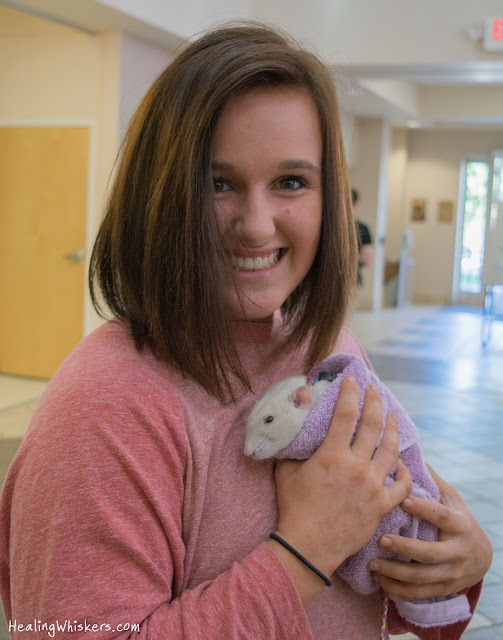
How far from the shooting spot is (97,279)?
105 centimetres

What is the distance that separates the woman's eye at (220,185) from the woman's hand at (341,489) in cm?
32

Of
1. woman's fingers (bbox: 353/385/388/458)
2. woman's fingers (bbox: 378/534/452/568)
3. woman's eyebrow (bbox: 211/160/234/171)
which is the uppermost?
woman's eyebrow (bbox: 211/160/234/171)

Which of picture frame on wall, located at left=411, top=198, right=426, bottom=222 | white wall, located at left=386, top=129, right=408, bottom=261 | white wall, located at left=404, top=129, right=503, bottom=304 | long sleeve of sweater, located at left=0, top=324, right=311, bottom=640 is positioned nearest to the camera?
long sleeve of sweater, located at left=0, top=324, right=311, bottom=640

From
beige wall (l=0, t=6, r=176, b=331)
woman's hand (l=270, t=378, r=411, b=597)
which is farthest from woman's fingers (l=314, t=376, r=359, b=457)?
beige wall (l=0, t=6, r=176, b=331)

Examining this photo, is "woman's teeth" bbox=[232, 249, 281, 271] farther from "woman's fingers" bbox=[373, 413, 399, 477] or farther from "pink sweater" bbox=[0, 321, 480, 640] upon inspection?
"woman's fingers" bbox=[373, 413, 399, 477]

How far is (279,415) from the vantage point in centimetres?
98

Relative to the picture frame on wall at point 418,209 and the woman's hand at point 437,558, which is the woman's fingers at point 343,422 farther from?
A: the picture frame on wall at point 418,209

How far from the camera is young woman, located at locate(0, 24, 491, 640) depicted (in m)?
0.79

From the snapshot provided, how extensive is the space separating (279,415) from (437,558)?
33cm

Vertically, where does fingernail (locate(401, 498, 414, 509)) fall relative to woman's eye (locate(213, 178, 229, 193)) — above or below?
below

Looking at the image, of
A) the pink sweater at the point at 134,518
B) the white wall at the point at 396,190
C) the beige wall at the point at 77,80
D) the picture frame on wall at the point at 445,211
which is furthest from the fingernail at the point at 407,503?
the picture frame on wall at the point at 445,211

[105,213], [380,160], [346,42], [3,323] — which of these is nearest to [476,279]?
[380,160]

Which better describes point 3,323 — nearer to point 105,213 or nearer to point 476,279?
point 105,213

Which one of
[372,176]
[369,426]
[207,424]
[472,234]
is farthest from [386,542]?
[472,234]
